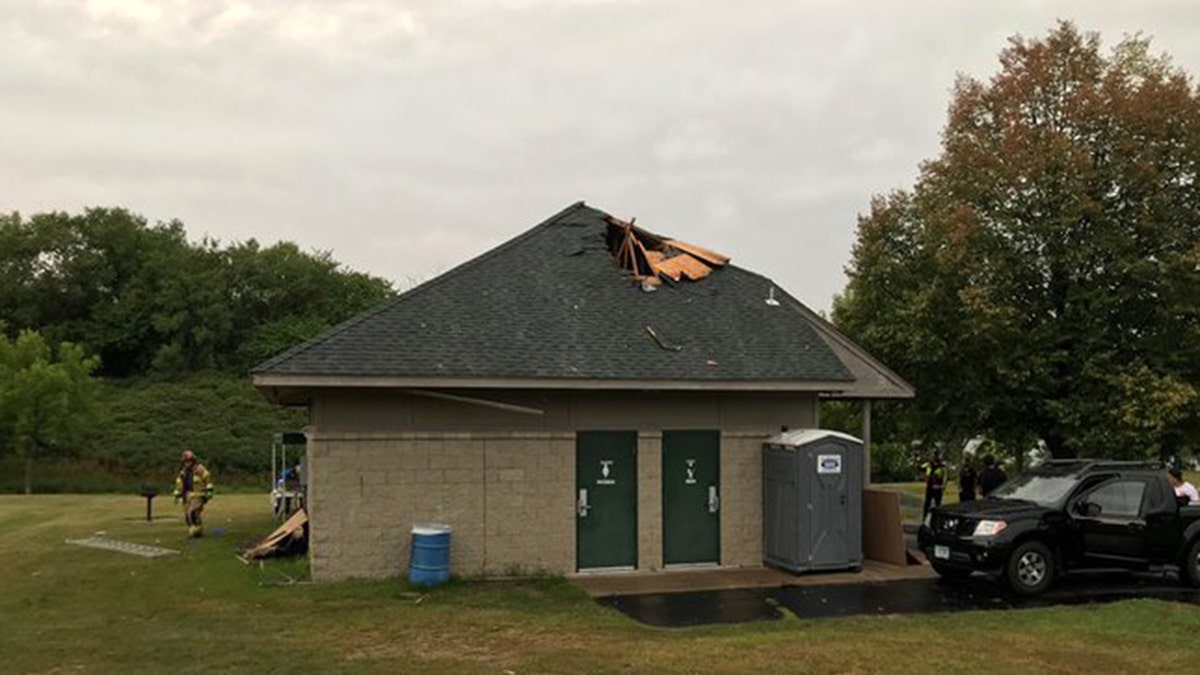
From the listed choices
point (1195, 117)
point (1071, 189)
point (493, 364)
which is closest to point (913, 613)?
point (493, 364)

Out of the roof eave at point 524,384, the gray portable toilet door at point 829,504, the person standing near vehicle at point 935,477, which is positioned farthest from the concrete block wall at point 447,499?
the person standing near vehicle at point 935,477

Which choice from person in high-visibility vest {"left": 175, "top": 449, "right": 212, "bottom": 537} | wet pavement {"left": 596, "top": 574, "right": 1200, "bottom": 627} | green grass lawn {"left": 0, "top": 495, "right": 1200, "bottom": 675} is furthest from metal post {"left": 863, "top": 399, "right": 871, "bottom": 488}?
person in high-visibility vest {"left": 175, "top": 449, "right": 212, "bottom": 537}

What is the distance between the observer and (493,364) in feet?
47.4

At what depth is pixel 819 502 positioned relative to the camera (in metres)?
15.2

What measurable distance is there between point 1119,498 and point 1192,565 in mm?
1501

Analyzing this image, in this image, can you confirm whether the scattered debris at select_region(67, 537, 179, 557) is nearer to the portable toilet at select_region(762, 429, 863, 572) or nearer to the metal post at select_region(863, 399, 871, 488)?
the portable toilet at select_region(762, 429, 863, 572)

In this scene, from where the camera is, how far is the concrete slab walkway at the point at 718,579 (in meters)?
14.2

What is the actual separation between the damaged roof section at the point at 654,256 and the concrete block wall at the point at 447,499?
13.6 feet

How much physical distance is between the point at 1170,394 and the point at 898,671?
1604cm

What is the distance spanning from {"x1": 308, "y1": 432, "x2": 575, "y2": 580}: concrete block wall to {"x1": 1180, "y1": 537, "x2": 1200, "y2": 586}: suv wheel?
9.22m

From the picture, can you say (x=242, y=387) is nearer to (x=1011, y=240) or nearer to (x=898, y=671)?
(x=1011, y=240)

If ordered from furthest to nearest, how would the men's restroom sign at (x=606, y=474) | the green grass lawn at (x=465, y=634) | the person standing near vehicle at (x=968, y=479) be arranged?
the person standing near vehicle at (x=968, y=479) < the men's restroom sign at (x=606, y=474) < the green grass lawn at (x=465, y=634)

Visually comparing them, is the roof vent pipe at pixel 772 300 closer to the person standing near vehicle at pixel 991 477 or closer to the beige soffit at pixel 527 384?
the beige soffit at pixel 527 384

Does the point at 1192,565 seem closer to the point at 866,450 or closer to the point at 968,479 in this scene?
the point at 866,450
